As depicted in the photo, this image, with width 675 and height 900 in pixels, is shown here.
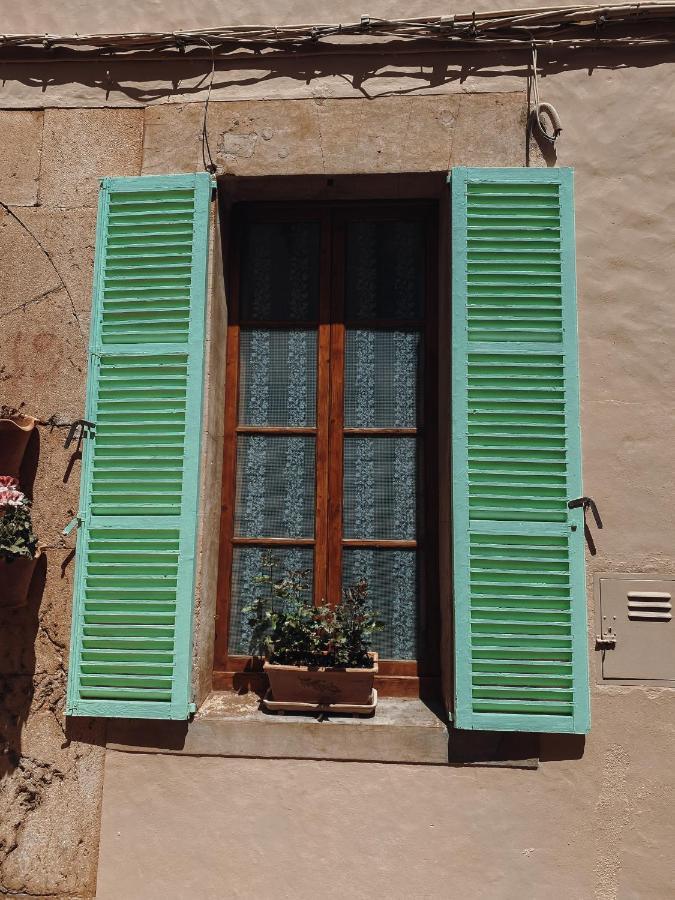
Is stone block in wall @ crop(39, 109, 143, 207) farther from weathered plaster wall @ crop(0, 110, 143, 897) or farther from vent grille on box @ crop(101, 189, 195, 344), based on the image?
vent grille on box @ crop(101, 189, 195, 344)

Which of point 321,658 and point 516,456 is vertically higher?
point 516,456

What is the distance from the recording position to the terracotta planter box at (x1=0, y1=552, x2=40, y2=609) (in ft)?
9.74

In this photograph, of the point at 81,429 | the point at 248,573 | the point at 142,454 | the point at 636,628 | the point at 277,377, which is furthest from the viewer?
the point at 277,377

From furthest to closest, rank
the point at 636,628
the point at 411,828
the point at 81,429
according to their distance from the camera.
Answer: the point at 81,429
the point at 636,628
the point at 411,828

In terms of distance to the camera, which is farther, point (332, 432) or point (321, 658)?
point (332, 432)

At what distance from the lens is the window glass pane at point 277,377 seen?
3.37 m

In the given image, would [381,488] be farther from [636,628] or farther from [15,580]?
[15,580]

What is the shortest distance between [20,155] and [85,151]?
0.95ft

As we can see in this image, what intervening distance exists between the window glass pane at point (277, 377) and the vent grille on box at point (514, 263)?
0.74 m

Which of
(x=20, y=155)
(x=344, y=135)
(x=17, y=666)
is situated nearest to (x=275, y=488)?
(x=17, y=666)

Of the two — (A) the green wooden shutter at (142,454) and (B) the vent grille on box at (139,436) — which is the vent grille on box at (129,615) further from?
(B) the vent grille on box at (139,436)

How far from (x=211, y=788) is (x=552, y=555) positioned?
1511mm

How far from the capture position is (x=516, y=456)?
299 centimetres

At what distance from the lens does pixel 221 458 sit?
3.32 meters
